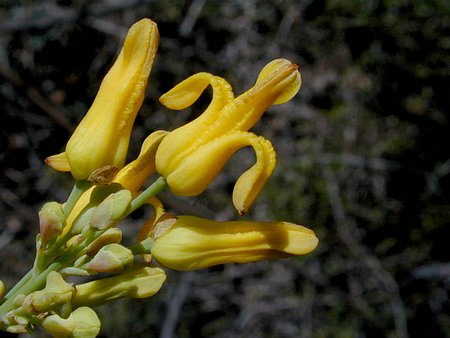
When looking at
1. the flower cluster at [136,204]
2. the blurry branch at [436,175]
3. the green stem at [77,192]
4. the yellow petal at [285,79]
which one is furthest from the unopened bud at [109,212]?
the blurry branch at [436,175]

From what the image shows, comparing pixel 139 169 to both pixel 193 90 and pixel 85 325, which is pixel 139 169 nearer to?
pixel 193 90

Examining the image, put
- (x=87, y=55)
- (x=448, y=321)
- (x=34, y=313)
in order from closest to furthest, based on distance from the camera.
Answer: (x=34, y=313) → (x=87, y=55) → (x=448, y=321)

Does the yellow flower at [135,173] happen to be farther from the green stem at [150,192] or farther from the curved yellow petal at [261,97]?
the curved yellow petal at [261,97]

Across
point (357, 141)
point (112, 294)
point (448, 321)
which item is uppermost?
point (112, 294)

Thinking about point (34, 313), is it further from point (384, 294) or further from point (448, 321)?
point (448, 321)

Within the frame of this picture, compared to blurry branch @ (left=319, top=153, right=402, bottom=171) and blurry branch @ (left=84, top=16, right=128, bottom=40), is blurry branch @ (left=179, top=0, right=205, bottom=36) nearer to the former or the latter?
blurry branch @ (left=84, top=16, right=128, bottom=40)

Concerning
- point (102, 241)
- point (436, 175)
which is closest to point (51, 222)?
point (102, 241)

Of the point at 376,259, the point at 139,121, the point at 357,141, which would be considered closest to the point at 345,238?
the point at 376,259
